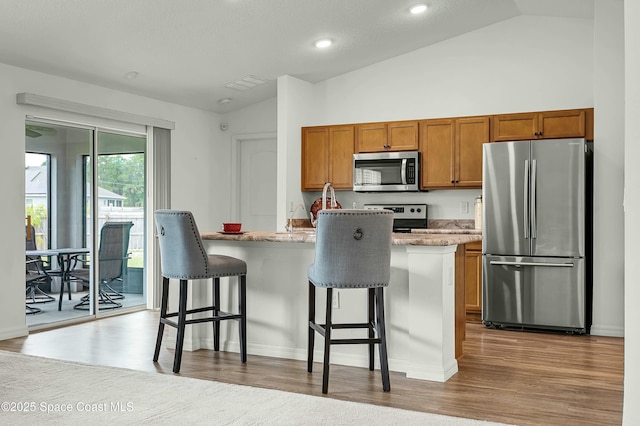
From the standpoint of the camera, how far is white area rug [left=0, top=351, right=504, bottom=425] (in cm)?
288

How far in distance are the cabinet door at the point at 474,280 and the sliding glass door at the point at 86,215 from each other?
11.0ft

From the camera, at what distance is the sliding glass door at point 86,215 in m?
5.46

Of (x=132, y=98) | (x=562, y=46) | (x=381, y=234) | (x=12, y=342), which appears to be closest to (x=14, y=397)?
(x=12, y=342)

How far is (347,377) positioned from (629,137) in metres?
2.58

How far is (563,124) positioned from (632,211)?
Result: 4.48 m

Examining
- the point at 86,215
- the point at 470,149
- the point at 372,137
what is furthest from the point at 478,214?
the point at 86,215

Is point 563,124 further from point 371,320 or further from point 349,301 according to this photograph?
point 371,320

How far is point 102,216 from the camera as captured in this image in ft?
20.0

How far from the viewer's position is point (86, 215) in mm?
5910

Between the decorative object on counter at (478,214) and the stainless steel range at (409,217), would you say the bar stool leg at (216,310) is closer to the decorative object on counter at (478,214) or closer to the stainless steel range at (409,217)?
the stainless steel range at (409,217)

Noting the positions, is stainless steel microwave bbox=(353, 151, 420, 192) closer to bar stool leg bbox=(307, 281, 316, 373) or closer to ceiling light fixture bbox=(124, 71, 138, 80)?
ceiling light fixture bbox=(124, 71, 138, 80)

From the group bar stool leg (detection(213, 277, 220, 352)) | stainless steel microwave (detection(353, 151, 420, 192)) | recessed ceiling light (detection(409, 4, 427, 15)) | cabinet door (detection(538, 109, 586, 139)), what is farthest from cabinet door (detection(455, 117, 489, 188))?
bar stool leg (detection(213, 277, 220, 352))

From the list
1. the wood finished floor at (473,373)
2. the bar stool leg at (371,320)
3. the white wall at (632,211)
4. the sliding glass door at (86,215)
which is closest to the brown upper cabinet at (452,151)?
the wood finished floor at (473,373)

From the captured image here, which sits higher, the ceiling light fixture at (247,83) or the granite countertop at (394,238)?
the ceiling light fixture at (247,83)
